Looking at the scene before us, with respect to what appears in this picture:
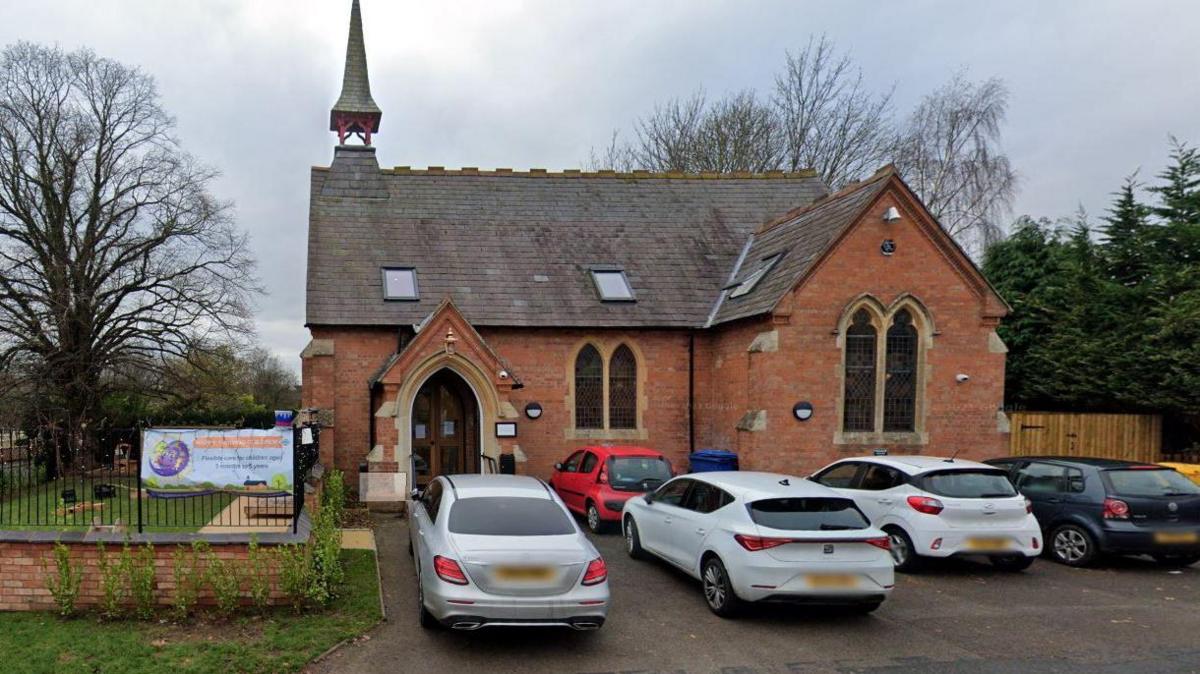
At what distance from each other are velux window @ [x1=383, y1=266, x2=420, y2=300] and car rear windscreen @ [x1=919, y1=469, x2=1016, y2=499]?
11.2 m

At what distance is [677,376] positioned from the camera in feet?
55.7

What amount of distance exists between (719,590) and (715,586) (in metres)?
0.10

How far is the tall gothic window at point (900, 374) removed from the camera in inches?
598

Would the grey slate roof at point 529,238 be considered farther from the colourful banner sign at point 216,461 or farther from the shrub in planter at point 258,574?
the shrub in planter at point 258,574

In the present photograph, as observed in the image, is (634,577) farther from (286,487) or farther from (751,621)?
(286,487)

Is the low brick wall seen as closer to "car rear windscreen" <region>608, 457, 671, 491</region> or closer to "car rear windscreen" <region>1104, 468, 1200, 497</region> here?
"car rear windscreen" <region>608, 457, 671, 491</region>

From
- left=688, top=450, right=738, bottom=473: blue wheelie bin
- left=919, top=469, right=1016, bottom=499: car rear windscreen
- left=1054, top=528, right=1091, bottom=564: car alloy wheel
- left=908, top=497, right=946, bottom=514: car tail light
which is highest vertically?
left=919, top=469, right=1016, bottom=499: car rear windscreen

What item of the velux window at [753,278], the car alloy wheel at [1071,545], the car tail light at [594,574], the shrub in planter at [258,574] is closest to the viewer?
the car tail light at [594,574]

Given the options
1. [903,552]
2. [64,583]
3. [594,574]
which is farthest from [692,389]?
[64,583]

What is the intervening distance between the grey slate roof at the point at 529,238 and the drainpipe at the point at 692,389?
21.3 inches

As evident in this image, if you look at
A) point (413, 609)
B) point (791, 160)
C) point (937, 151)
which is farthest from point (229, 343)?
point (937, 151)

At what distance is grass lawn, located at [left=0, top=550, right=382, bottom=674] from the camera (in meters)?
6.00

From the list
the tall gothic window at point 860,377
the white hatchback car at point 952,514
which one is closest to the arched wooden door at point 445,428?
the tall gothic window at point 860,377

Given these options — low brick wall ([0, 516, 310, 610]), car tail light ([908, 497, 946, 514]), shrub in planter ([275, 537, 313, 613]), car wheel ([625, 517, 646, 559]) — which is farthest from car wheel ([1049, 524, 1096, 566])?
low brick wall ([0, 516, 310, 610])
